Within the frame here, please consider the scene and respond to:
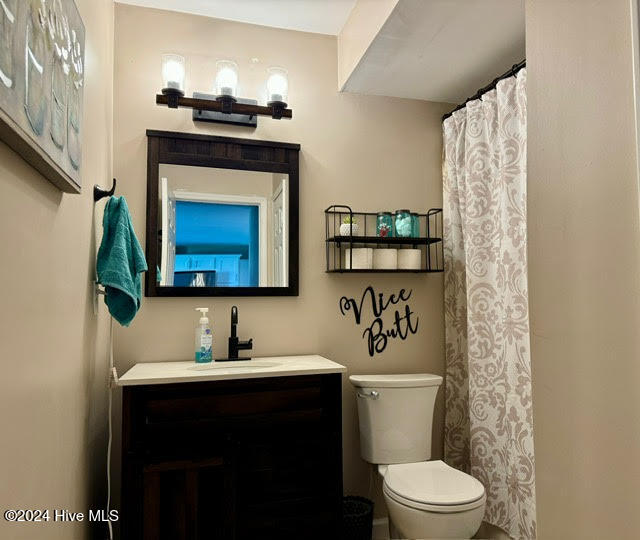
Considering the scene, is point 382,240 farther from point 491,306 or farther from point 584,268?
point 584,268

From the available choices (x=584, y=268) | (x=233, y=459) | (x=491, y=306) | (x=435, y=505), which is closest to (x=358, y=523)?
(x=435, y=505)

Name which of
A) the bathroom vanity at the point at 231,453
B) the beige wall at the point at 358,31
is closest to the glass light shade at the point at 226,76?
the beige wall at the point at 358,31

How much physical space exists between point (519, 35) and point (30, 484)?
2.39 metres

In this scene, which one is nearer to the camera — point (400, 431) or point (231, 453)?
point (231, 453)

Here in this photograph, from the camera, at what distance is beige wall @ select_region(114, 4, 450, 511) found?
2.17 meters

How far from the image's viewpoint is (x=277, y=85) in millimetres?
2219

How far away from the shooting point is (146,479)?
5.37ft

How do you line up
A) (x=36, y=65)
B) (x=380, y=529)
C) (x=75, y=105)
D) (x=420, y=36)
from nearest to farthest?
(x=36, y=65) → (x=75, y=105) → (x=420, y=36) → (x=380, y=529)

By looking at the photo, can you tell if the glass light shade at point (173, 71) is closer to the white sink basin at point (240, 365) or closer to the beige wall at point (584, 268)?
the white sink basin at point (240, 365)

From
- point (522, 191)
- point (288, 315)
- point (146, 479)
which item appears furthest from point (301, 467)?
point (522, 191)

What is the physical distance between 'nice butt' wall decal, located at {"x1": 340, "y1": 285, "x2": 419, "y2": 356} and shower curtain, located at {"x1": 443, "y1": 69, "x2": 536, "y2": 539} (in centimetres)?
25

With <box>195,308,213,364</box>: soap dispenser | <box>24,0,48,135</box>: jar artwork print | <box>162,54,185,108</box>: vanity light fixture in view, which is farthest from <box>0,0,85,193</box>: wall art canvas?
<box>195,308,213,364</box>: soap dispenser

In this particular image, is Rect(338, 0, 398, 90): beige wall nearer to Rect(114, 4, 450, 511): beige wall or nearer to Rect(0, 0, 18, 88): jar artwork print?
Rect(114, 4, 450, 511): beige wall

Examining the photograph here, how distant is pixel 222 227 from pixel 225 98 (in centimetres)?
62
